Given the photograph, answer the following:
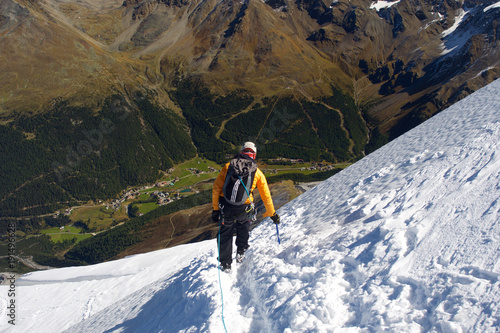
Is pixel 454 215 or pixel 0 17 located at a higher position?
pixel 0 17

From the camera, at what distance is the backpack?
23.5ft

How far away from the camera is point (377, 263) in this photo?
5727 mm

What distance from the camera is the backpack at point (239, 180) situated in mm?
7160

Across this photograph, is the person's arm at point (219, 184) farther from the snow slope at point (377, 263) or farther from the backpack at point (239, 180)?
the snow slope at point (377, 263)

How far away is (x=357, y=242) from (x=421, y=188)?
9.87 ft

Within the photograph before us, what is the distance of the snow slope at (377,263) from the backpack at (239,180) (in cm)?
193

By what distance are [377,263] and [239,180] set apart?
12.3 feet

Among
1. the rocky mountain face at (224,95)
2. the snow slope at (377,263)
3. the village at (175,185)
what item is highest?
the rocky mountain face at (224,95)

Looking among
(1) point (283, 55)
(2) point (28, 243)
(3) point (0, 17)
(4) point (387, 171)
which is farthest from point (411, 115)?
(3) point (0, 17)

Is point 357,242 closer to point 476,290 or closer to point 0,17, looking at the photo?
point 476,290

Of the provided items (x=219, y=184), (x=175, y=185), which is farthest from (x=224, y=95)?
(x=219, y=184)

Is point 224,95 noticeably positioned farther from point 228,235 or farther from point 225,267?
point 225,267

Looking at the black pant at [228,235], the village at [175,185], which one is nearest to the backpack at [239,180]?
the black pant at [228,235]

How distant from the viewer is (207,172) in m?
135
